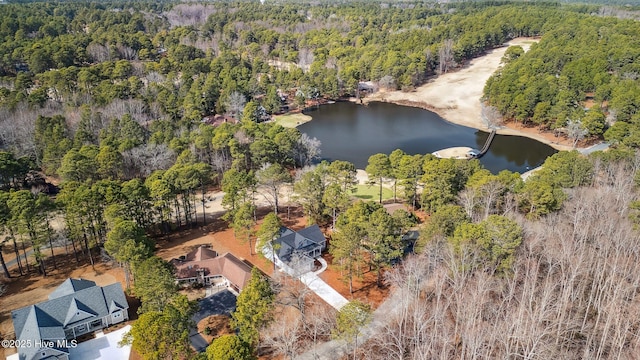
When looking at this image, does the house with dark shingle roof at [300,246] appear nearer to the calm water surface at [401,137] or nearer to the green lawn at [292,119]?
the calm water surface at [401,137]

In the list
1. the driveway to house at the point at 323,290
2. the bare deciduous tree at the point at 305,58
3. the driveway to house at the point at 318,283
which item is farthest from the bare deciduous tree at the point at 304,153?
the bare deciduous tree at the point at 305,58

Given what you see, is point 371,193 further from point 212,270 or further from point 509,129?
point 509,129

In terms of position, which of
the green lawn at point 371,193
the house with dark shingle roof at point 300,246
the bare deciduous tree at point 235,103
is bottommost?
the green lawn at point 371,193

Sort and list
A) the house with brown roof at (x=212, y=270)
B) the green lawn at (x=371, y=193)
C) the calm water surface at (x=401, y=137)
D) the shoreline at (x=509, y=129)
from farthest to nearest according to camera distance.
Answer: the shoreline at (x=509, y=129)
the calm water surface at (x=401, y=137)
the green lawn at (x=371, y=193)
the house with brown roof at (x=212, y=270)

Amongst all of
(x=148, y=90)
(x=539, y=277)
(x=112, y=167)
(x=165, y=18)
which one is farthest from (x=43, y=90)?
(x=165, y=18)

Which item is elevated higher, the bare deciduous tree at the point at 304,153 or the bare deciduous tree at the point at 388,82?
the bare deciduous tree at the point at 388,82

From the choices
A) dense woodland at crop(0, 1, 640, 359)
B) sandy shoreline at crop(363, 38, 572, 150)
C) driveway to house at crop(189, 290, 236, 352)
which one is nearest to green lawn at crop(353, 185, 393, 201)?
dense woodland at crop(0, 1, 640, 359)

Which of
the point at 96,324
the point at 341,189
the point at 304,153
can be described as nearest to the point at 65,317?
the point at 96,324
